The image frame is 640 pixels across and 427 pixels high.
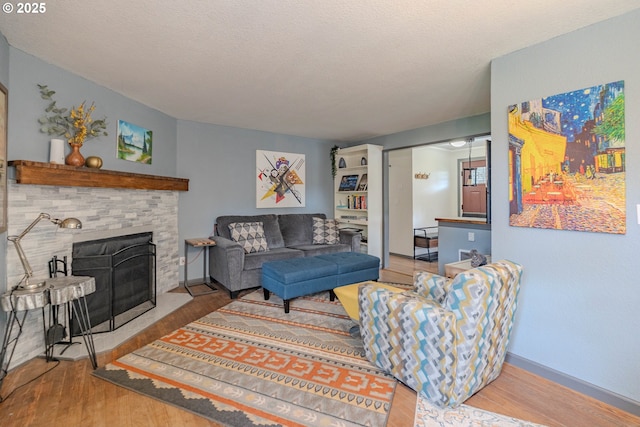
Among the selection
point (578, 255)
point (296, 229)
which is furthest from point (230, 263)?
point (578, 255)

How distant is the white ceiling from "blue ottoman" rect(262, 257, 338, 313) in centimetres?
187

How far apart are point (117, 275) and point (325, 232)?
293 centimetres

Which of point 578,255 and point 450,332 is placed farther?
point 578,255

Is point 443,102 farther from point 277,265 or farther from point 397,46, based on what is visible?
point 277,265

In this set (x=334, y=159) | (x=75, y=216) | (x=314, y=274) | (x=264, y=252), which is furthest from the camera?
(x=334, y=159)

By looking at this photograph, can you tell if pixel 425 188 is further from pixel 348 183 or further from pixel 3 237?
pixel 3 237

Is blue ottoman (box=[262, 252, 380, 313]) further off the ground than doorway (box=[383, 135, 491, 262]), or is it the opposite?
doorway (box=[383, 135, 491, 262])

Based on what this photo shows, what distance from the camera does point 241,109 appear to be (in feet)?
12.1

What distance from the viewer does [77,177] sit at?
251 centimetres

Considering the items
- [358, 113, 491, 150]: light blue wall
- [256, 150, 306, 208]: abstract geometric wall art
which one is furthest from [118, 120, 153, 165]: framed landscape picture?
[358, 113, 491, 150]: light blue wall

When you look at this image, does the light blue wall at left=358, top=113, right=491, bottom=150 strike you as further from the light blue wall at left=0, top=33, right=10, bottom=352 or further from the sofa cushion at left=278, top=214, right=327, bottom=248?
the light blue wall at left=0, top=33, right=10, bottom=352

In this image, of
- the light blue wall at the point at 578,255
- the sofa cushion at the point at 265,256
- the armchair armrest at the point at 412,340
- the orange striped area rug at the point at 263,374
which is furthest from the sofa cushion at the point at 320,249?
the light blue wall at the point at 578,255

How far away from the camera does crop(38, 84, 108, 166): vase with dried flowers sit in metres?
2.41

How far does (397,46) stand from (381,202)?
3330 mm
